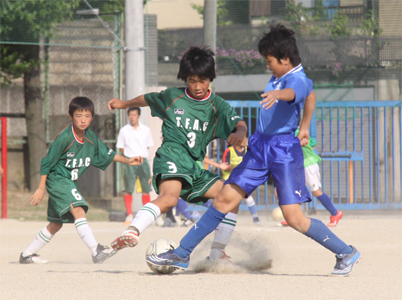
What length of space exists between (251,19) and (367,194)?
158 inches

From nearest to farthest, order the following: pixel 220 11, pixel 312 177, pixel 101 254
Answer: pixel 101 254 → pixel 312 177 → pixel 220 11

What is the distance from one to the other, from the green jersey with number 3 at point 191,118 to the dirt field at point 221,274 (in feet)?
3.14

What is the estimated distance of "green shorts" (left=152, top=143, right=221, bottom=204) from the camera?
4152mm

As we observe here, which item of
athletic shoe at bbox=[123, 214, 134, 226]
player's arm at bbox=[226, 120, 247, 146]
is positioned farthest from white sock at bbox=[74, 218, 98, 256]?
athletic shoe at bbox=[123, 214, 134, 226]

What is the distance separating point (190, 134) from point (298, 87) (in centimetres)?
91

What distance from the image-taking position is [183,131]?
14.1 ft

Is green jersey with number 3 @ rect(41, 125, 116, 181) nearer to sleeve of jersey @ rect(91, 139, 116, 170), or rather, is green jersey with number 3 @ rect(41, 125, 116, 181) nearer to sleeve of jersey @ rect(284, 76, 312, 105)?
sleeve of jersey @ rect(91, 139, 116, 170)

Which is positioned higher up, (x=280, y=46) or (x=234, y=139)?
(x=280, y=46)

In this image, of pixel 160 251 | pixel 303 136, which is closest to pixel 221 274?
pixel 160 251

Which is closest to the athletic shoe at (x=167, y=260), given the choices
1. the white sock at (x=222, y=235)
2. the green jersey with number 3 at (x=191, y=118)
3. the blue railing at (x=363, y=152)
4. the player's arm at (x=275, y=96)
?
the white sock at (x=222, y=235)

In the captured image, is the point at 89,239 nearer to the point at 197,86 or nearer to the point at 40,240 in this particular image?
the point at 40,240

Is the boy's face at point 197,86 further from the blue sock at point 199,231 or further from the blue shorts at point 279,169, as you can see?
the blue sock at point 199,231

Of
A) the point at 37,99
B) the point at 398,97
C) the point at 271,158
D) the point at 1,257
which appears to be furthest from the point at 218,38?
the point at 271,158

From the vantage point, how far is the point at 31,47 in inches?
481
